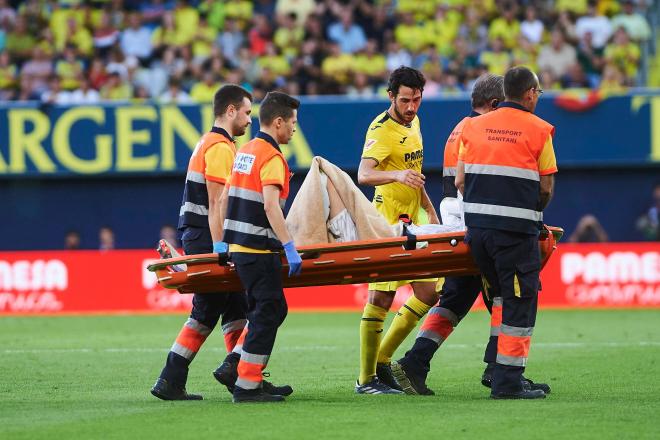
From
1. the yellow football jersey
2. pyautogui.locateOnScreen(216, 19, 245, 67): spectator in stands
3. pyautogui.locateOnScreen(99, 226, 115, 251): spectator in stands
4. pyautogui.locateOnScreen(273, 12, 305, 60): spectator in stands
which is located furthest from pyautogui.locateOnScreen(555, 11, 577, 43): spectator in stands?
the yellow football jersey

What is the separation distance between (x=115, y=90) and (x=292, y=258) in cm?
1371

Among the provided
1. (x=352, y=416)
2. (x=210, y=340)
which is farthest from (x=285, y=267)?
(x=210, y=340)

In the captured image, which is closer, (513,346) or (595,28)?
(513,346)

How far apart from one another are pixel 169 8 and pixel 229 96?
14.2 m

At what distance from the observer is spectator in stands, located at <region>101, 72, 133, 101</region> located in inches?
816

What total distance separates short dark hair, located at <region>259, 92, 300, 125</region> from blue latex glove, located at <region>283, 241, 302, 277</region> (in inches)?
32.8

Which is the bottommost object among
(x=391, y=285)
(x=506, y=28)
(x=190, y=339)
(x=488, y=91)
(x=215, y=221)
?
(x=190, y=339)

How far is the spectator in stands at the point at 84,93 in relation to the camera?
20.6 metres

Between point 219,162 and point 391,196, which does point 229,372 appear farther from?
point 391,196

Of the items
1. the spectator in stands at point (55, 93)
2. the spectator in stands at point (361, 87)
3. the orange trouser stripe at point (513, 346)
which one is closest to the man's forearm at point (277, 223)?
the orange trouser stripe at point (513, 346)

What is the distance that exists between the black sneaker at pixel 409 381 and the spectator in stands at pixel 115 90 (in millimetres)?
12819

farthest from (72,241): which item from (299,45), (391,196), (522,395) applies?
(522,395)

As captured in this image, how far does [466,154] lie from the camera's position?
315 inches

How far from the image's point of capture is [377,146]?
347 inches
